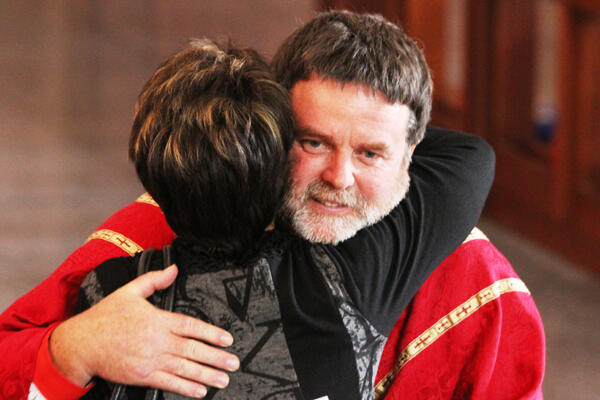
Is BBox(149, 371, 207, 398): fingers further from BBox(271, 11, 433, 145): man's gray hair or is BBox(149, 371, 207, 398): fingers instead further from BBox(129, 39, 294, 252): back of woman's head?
BBox(271, 11, 433, 145): man's gray hair

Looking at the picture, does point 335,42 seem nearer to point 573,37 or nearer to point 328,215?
point 328,215

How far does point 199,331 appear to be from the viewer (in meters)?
1.37

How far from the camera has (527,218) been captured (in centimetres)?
454

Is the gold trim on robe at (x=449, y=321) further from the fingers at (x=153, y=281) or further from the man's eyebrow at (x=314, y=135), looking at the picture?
the fingers at (x=153, y=281)

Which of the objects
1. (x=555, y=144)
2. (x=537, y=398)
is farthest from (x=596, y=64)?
(x=537, y=398)

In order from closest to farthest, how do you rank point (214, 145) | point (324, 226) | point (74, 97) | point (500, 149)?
point (214, 145), point (324, 226), point (500, 149), point (74, 97)

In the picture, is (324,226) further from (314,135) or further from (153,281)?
(153,281)

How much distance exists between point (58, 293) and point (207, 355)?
0.38m

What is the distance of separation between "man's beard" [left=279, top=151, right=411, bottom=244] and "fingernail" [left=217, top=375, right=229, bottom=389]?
0.29 m

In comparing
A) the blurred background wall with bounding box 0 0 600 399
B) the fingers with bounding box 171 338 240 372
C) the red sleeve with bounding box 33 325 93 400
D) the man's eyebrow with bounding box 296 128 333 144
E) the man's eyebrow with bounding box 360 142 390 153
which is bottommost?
the blurred background wall with bounding box 0 0 600 399

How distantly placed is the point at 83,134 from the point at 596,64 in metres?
3.29

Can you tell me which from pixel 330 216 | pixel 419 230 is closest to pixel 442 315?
pixel 419 230

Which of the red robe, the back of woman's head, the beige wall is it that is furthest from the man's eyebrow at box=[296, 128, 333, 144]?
the beige wall

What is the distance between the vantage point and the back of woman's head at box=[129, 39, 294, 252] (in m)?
1.35
